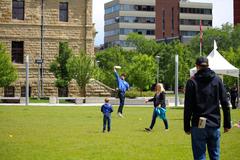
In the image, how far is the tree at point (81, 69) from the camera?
4859 centimetres

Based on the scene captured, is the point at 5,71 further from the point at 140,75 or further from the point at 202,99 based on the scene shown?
the point at 202,99

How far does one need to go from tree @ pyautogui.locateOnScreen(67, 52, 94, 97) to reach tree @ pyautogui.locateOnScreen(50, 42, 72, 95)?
3.89 ft

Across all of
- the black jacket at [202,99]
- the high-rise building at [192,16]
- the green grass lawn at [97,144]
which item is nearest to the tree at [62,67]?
the green grass lawn at [97,144]

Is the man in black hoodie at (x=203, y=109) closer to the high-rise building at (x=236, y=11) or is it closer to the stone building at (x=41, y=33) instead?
A: the stone building at (x=41, y=33)

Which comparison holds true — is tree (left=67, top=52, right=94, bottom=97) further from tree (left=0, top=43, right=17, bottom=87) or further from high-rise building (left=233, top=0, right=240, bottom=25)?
high-rise building (left=233, top=0, right=240, bottom=25)

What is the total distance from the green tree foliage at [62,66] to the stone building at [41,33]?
181cm

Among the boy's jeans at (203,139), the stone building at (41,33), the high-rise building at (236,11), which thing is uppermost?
the high-rise building at (236,11)

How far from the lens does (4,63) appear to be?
46719 millimetres

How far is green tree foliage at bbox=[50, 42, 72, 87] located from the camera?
165ft

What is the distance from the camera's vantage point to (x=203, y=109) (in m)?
8.14

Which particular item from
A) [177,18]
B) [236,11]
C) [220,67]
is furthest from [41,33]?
[177,18]

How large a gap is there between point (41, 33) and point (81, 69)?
23.4 feet

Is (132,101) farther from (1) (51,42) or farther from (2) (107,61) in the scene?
(2) (107,61)

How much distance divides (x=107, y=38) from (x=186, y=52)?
61339mm
